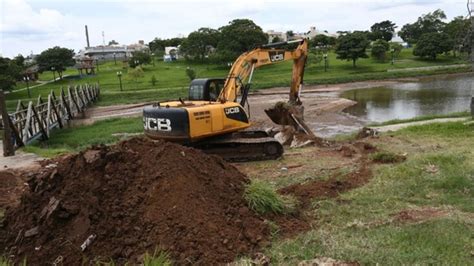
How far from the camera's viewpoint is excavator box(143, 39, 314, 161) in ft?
39.0

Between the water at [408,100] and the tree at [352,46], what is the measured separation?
17305mm

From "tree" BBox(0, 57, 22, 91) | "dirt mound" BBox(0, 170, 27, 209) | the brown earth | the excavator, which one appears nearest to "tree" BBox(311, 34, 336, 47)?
"tree" BBox(0, 57, 22, 91)

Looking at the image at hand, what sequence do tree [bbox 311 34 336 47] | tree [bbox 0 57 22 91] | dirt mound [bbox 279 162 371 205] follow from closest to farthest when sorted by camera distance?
1. dirt mound [bbox 279 162 371 205]
2. tree [bbox 0 57 22 91]
3. tree [bbox 311 34 336 47]

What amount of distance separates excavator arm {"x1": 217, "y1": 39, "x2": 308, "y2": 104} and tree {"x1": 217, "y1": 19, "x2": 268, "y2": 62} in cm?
4894

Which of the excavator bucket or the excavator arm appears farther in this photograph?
the excavator bucket

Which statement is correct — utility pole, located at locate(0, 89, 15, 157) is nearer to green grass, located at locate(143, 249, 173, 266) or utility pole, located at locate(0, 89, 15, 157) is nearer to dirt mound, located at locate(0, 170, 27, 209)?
dirt mound, located at locate(0, 170, 27, 209)

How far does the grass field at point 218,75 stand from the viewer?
46.4 m

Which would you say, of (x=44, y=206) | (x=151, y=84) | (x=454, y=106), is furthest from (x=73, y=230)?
(x=151, y=84)

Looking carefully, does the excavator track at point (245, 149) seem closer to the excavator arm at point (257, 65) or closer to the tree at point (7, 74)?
the excavator arm at point (257, 65)

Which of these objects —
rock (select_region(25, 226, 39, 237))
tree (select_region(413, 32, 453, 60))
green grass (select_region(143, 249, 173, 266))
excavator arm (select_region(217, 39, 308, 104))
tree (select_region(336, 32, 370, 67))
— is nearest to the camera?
green grass (select_region(143, 249, 173, 266))

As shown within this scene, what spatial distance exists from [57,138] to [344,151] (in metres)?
13.1

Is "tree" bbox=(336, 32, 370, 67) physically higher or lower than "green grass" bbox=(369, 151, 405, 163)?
higher

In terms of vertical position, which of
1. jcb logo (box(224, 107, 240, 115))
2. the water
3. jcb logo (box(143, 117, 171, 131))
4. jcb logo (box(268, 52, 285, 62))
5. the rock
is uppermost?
jcb logo (box(268, 52, 285, 62))

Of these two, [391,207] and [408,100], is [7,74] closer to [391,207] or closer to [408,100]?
[408,100]
